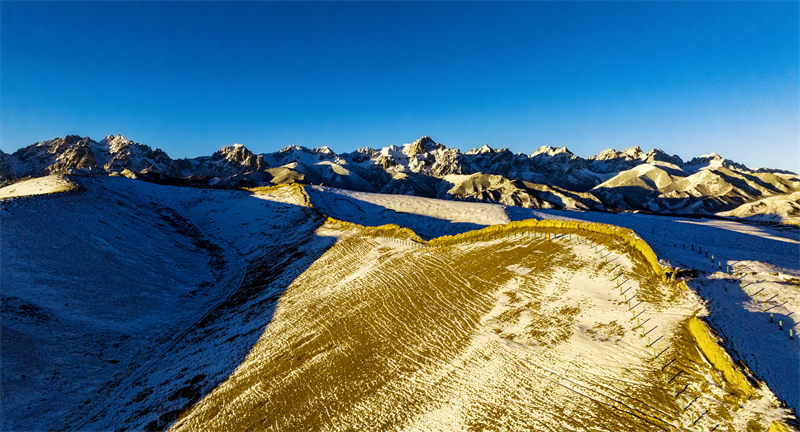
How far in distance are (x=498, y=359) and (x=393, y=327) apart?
22.2 feet

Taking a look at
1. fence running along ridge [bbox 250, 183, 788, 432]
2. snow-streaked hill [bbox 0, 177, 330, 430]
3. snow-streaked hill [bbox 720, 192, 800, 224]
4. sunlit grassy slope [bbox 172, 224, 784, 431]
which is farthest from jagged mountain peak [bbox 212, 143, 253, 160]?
snow-streaked hill [bbox 720, 192, 800, 224]

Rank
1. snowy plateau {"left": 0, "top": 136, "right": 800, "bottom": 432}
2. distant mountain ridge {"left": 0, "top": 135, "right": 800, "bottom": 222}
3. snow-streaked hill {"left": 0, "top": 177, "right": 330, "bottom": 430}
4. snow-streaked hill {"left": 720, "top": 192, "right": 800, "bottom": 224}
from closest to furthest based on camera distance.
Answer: snowy plateau {"left": 0, "top": 136, "right": 800, "bottom": 432} → snow-streaked hill {"left": 0, "top": 177, "right": 330, "bottom": 430} → snow-streaked hill {"left": 720, "top": 192, "right": 800, "bottom": 224} → distant mountain ridge {"left": 0, "top": 135, "right": 800, "bottom": 222}

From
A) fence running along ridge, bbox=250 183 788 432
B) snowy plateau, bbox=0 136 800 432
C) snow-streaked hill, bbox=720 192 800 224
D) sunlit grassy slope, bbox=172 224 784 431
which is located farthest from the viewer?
snow-streaked hill, bbox=720 192 800 224

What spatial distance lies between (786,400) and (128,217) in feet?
185

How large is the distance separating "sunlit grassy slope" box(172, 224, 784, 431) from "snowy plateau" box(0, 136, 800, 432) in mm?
76

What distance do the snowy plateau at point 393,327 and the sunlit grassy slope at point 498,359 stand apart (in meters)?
0.08

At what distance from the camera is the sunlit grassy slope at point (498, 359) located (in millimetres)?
10789

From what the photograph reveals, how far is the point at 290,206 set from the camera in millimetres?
52281

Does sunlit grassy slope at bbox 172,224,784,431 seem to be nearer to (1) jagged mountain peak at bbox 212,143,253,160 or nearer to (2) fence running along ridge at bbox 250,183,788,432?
(2) fence running along ridge at bbox 250,183,788,432

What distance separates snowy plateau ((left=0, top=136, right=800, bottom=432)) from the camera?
11.4 meters

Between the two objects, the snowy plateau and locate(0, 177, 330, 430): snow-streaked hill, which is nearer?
the snowy plateau

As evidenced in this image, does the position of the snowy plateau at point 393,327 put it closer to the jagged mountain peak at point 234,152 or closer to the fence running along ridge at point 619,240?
the fence running along ridge at point 619,240

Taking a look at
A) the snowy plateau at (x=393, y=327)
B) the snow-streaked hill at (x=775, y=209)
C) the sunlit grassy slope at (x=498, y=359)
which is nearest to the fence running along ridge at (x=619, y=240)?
the snowy plateau at (x=393, y=327)

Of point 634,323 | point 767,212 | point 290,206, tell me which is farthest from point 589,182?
point 634,323
